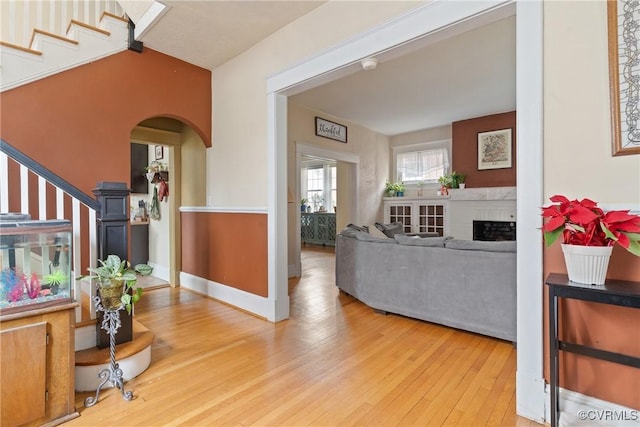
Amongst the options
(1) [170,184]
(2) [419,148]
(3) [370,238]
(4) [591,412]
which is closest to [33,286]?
(3) [370,238]

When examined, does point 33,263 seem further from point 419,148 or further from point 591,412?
point 419,148

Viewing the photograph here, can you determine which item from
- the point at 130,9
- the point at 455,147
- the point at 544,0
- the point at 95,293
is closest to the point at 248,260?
the point at 95,293

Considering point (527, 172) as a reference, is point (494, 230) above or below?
below

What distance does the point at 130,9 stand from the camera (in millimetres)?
2992

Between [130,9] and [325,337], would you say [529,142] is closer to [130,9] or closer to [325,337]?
[325,337]

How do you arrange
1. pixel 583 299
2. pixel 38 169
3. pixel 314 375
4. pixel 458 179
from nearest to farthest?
pixel 583 299 → pixel 38 169 → pixel 314 375 → pixel 458 179

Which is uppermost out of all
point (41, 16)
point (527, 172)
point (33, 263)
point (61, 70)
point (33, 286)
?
point (41, 16)

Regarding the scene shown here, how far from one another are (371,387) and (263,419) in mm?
681

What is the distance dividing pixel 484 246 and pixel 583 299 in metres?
1.34

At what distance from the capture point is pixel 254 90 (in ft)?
10.8

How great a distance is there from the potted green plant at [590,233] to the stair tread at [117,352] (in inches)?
97.0

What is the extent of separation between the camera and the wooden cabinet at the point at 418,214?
6.32 metres

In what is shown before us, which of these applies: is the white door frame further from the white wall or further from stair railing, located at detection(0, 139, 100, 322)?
stair railing, located at detection(0, 139, 100, 322)

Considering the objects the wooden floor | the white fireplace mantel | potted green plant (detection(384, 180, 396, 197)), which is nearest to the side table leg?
the wooden floor
